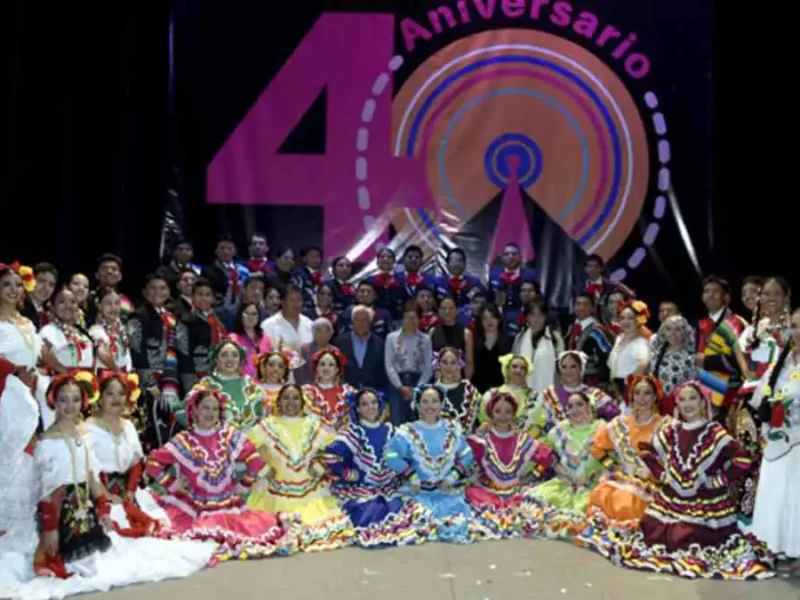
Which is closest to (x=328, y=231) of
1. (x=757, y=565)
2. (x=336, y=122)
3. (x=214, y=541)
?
(x=336, y=122)

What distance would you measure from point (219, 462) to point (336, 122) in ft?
13.0

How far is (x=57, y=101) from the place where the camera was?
8.56 meters

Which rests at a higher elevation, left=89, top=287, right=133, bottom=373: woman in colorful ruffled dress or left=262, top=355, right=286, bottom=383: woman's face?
left=89, top=287, right=133, bottom=373: woman in colorful ruffled dress

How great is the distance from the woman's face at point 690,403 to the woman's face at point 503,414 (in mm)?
1090

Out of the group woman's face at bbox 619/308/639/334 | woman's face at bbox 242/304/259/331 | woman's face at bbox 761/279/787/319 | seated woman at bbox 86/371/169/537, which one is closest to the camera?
seated woman at bbox 86/371/169/537

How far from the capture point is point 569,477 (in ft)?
20.8

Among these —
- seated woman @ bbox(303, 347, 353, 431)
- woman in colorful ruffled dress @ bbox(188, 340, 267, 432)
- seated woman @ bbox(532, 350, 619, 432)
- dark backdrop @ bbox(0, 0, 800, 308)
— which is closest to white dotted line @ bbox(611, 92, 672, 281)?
dark backdrop @ bbox(0, 0, 800, 308)

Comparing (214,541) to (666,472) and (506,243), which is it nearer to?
(666,472)

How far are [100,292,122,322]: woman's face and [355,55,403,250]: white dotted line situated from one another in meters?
2.90

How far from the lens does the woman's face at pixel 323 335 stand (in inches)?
287

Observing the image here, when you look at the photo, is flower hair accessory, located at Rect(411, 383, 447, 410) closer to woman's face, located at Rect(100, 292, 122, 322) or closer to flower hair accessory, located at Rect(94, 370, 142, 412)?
flower hair accessory, located at Rect(94, 370, 142, 412)

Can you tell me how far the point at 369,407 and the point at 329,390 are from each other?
1.62 feet

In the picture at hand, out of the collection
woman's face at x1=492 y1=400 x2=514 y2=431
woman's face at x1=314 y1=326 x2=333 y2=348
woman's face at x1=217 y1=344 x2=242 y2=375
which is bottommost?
woman's face at x1=492 y1=400 x2=514 y2=431

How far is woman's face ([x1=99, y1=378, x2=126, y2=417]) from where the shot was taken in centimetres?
565
